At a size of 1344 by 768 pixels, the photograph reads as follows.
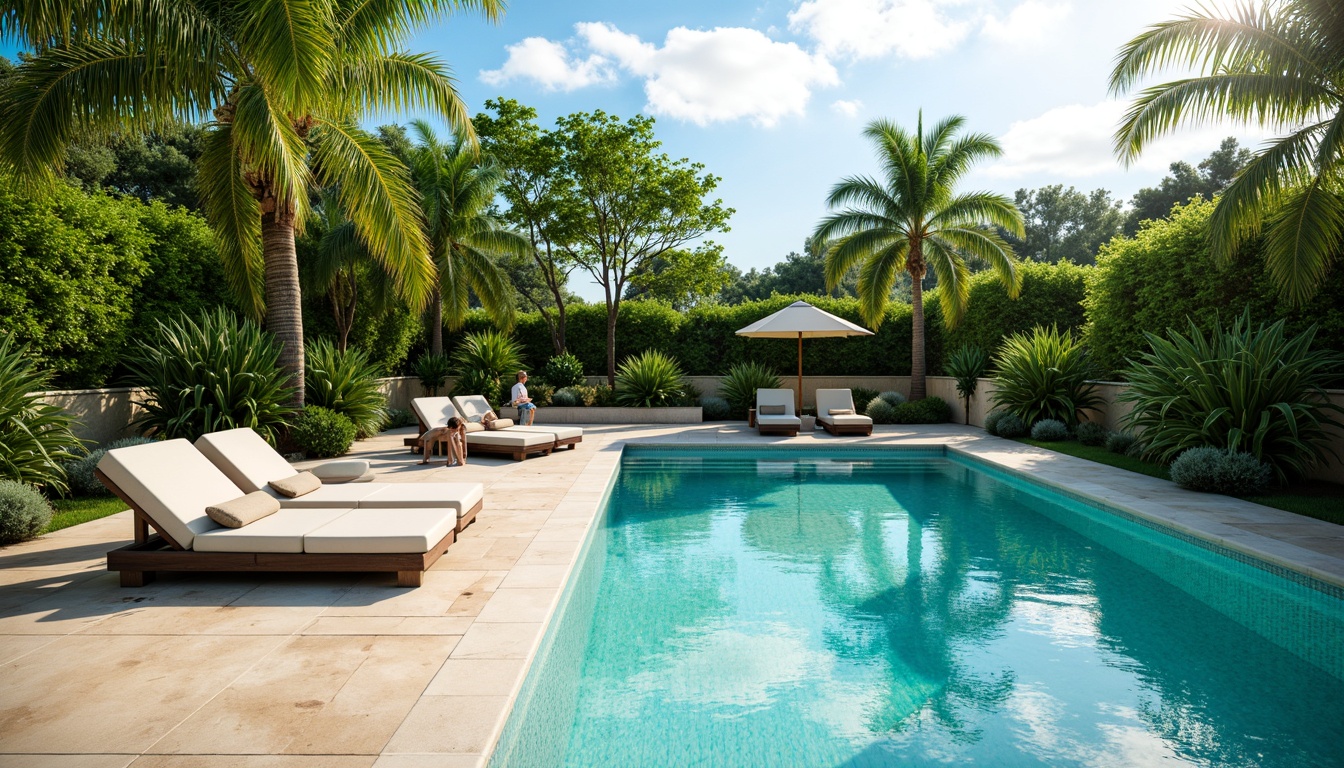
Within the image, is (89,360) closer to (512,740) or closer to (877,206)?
(512,740)

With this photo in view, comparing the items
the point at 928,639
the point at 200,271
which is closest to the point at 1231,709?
the point at 928,639

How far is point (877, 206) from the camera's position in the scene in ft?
58.3

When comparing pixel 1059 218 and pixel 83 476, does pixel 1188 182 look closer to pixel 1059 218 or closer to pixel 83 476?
pixel 1059 218

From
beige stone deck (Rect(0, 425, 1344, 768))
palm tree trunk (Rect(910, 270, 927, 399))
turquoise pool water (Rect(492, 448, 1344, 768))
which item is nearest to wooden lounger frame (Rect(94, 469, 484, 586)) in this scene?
beige stone deck (Rect(0, 425, 1344, 768))

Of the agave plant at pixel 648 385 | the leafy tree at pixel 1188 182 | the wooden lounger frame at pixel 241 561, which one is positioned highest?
the leafy tree at pixel 1188 182

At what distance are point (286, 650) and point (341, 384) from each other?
930 cm

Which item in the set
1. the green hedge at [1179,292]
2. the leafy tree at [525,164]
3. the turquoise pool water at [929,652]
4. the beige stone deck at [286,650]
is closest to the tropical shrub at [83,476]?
the beige stone deck at [286,650]

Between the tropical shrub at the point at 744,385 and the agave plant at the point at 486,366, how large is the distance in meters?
5.65

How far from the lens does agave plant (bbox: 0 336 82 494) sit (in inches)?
278

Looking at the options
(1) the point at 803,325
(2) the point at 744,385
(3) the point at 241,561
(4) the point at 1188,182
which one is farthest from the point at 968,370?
(4) the point at 1188,182

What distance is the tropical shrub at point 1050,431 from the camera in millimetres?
12914

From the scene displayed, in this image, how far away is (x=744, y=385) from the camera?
18.1 metres

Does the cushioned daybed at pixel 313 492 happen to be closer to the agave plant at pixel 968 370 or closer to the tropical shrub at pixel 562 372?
the tropical shrub at pixel 562 372

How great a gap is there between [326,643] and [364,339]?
1695 cm
